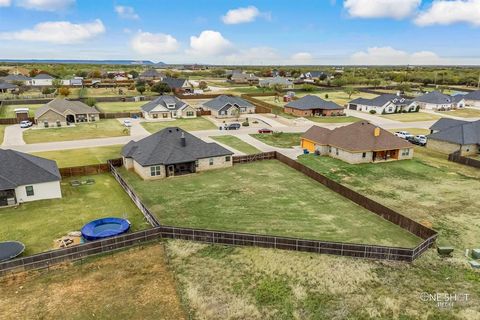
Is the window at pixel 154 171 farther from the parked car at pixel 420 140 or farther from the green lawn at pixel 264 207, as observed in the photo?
the parked car at pixel 420 140

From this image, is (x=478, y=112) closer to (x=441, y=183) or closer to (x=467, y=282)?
(x=441, y=183)

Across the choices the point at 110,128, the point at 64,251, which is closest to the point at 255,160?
the point at 64,251

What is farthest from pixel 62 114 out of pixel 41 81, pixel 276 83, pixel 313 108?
pixel 276 83

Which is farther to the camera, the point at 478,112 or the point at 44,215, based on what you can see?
the point at 478,112

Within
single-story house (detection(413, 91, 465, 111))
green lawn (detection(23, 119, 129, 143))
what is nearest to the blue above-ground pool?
green lawn (detection(23, 119, 129, 143))

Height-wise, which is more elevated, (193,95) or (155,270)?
(193,95)

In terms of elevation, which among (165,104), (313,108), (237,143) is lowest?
(237,143)

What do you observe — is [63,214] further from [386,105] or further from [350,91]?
[350,91]

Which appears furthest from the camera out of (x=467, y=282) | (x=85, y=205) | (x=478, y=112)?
(x=478, y=112)
